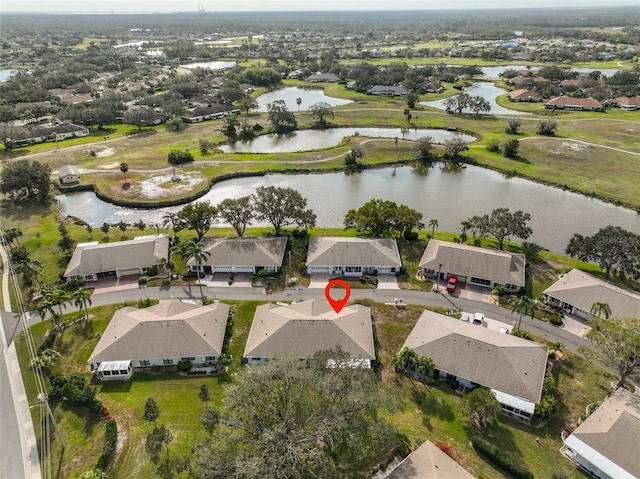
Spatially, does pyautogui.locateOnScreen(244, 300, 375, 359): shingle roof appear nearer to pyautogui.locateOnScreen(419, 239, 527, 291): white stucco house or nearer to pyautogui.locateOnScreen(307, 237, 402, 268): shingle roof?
pyautogui.locateOnScreen(307, 237, 402, 268): shingle roof

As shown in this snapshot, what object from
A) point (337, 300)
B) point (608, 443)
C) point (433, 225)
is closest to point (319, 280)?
point (337, 300)

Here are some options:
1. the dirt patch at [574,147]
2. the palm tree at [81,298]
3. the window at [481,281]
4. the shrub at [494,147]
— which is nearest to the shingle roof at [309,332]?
the window at [481,281]

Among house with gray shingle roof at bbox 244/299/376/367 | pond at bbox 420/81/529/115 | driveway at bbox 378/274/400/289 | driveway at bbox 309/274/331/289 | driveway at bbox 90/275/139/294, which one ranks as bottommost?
driveway at bbox 90/275/139/294

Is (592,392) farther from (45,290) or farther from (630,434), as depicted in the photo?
(45,290)

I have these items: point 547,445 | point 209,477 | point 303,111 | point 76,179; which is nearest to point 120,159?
point 76,179

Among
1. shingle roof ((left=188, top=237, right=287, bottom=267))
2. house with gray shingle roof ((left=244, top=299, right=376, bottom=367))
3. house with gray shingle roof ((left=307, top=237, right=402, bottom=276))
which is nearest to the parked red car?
house with gray shingle roof ((left=307, top=237, right=402, bottom=276))

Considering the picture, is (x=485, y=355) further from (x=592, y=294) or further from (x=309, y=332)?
(x=592, y=294)
